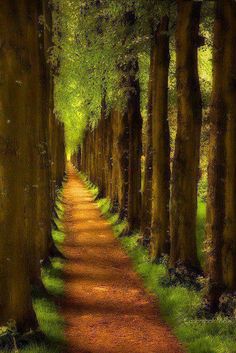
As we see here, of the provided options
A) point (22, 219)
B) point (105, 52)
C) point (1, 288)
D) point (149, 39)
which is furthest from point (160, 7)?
point (1, 288)

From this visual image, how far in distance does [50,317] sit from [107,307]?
1878 mm

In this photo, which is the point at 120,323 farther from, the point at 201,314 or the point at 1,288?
the point at 1,288

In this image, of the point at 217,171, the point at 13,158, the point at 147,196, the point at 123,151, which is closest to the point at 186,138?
the point at 217,171

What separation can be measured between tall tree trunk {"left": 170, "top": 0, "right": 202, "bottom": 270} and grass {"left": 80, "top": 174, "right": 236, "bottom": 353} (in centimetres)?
97

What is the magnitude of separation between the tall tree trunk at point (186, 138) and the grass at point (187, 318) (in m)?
0.97

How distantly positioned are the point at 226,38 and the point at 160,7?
3.55m

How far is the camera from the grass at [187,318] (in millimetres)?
8422

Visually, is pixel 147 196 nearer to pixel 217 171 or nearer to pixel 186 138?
pixel 186 138

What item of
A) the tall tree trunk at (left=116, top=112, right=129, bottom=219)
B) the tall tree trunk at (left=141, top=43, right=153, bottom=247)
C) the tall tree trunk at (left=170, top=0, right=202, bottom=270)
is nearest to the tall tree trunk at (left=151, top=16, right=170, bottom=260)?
the tall tree trunk at (left=170, top=0, right=202, bottom=270)

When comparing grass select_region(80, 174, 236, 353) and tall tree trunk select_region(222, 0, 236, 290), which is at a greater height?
tall tree trunk select_region(222, 0, 236, 290)

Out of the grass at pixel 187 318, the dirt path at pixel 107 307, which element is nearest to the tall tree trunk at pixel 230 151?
the grass at pixel 187 318

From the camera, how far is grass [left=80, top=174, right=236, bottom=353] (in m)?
8.42

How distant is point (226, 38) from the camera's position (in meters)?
9.58

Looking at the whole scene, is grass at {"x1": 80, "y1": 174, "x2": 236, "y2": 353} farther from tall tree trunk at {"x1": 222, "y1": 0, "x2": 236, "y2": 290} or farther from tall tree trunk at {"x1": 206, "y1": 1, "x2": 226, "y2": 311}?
tall tree trunk at {"x1": 222, "y1": 0, "x2": 236, "y2": 290}
